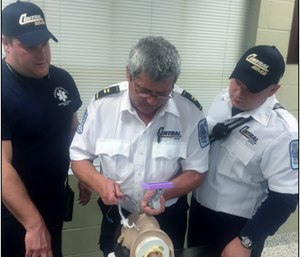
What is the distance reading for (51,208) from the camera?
1471 mm

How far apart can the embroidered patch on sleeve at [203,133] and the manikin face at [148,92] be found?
18 centimetres

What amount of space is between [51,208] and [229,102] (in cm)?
90

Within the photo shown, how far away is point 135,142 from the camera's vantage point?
1.21m

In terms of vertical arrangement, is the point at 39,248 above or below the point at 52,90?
below

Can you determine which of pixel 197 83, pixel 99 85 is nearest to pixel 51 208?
pixel 99 85

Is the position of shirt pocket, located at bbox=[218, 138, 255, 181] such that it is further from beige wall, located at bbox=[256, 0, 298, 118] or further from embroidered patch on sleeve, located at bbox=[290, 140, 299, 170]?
beige wall, located at bbox=[256, 0, 298, 118]

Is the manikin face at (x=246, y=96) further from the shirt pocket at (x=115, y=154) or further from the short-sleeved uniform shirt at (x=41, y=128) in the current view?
the short-sleeved uniform shirt at (x=41, y=128)

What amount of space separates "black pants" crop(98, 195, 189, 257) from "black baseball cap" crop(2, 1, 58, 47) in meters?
0.72

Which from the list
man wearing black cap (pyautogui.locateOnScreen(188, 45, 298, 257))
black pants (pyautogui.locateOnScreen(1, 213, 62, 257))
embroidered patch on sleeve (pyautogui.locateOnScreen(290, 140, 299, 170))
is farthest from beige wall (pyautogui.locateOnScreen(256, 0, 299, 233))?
black pants (pyautogui.locateOnScreen(1, 213, 62, 257))

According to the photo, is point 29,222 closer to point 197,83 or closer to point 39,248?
point 39,248

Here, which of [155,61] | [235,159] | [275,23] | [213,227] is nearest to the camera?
[155,61]

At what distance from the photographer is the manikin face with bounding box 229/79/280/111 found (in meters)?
1.18

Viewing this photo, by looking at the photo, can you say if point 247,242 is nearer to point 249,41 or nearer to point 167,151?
point 167,151

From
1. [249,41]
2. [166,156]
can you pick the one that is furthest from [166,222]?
[249,41]
